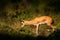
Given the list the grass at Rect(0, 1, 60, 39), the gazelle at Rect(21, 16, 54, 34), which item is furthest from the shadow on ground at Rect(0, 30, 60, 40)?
the gazelle at Rect(21, 16, 54, 34)

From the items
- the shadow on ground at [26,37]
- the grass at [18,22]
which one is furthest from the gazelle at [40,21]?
the shadow on ground at [26,37]

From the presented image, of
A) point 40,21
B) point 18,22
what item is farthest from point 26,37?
point 18,22

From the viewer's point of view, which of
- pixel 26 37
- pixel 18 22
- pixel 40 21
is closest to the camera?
pixel 26 37

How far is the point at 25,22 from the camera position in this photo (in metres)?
8.91

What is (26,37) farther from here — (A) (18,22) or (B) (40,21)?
(A) (18,22)

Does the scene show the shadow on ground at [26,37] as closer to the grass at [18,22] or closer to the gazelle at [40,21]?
the grass at [18,22]

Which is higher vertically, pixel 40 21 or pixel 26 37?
pixel 40 21

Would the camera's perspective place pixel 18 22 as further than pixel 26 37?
Yes

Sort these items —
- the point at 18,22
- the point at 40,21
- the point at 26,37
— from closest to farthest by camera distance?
1. the point at 26,37
2. the point at 40,21
3. the point at 18,22

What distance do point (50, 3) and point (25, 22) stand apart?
1.85 metres

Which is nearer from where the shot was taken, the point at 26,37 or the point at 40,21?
the point at 26,37

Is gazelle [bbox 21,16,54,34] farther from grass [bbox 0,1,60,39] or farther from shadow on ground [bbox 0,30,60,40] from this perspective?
shadow on ground [bbox 0,30,60,40]

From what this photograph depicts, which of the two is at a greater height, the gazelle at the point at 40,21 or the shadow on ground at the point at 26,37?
the gazelle at the point at 40,21

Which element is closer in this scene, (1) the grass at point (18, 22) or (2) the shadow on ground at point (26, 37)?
(2) the shadow on ground at point (26, 37)
